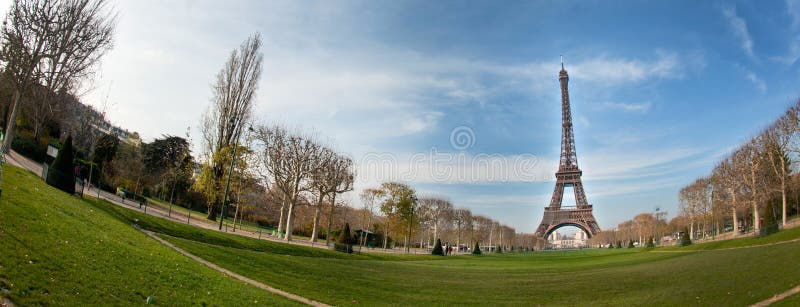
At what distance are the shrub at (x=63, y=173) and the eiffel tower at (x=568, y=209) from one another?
98771 millimetres

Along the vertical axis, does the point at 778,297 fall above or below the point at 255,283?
above

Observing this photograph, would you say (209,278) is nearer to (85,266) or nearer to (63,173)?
(85,266)

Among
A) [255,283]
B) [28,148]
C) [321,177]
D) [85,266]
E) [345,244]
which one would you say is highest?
[321,177]

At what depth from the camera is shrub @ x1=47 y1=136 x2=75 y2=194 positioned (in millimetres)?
23266

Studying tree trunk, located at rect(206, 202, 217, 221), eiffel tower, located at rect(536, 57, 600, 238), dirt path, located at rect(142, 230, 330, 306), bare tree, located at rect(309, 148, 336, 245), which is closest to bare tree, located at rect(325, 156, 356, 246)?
bare tree, located at rect(309, 148, 336, 245)

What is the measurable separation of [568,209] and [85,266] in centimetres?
10579

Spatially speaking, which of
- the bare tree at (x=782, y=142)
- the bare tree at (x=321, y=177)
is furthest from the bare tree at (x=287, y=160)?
the bare tree at (x=782, y=142)

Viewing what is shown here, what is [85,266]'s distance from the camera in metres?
9.99

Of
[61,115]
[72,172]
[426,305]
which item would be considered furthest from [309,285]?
[61,115]

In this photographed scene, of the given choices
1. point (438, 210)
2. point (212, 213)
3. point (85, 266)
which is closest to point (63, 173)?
point (85, 266)

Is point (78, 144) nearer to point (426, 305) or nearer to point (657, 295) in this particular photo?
point (426, 305)

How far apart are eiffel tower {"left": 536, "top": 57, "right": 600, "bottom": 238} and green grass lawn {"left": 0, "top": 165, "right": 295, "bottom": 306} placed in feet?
327

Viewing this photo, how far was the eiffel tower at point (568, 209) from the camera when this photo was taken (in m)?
99.5

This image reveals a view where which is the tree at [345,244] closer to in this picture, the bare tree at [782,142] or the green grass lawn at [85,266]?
the green grass lawn at [85,266]
